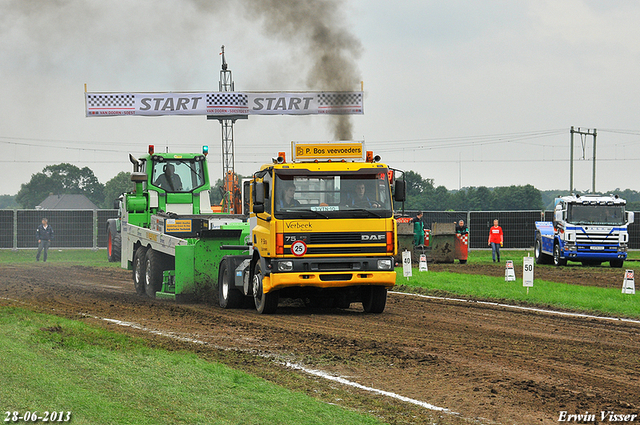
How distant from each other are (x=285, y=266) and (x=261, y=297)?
50.1 inches

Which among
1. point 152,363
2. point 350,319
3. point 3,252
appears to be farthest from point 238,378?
point 3,252

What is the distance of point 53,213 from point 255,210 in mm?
30482

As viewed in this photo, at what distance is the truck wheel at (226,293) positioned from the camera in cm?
1614

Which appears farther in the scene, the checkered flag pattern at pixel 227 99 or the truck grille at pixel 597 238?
the checkered flag pattern at pixel 227 99

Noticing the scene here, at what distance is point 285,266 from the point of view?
46.3 feet

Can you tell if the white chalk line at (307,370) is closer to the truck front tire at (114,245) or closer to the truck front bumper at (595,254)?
the truck front tire at (114,245)

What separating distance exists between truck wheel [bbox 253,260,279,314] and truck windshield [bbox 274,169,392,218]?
1575 millimetres

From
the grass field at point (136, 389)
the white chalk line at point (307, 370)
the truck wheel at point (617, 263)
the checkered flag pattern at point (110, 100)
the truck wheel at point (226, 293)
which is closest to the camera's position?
the grass field at point (136, 389)

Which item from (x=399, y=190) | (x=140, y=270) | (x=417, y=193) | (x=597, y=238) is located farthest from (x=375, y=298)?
(x=417, y=193)

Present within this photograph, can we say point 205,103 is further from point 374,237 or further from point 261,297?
point 374,237

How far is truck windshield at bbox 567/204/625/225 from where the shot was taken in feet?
105

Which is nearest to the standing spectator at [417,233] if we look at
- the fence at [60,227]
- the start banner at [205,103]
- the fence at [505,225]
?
the fence at [505,225]

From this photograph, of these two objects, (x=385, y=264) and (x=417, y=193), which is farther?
(x=417, y=193)

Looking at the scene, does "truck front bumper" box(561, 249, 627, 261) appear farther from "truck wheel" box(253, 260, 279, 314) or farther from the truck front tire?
"truck wheel" box(253, 260, 279, 314)
